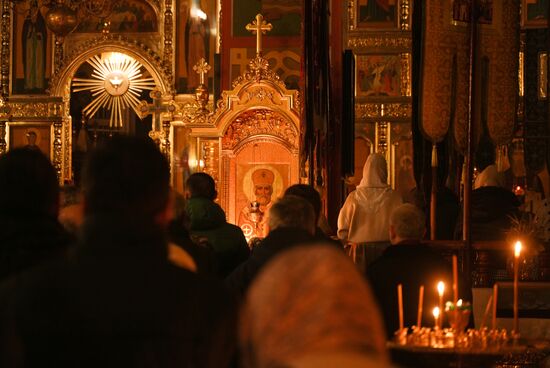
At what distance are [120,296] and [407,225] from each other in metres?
3.14

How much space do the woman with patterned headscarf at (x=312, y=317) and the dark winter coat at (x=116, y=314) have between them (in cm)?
75

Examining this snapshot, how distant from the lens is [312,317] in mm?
1708

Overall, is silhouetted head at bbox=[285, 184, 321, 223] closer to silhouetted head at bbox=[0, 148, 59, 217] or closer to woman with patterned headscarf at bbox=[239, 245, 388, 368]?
silhouetted head at bbox=[0, 148, 59, 217]

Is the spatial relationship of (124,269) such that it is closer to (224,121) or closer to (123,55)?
(224,121)

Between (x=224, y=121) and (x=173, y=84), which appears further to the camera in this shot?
(x=173, y=84)

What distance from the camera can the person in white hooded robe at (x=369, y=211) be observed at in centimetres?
888

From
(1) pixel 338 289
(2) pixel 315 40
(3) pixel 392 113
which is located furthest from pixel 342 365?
(3) pixel 392 113

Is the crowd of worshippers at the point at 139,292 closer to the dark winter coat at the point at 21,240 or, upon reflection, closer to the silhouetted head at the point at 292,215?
the dark winter coat at the point at 21,240

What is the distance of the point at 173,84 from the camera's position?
63.6 ft

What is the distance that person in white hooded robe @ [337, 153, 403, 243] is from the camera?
29.1 ft

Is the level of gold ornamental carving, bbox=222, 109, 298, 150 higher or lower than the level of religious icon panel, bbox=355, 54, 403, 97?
lower

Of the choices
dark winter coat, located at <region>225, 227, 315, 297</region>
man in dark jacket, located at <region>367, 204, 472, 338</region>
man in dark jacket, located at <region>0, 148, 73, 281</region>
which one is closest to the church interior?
man in dark jacket, located at <region>367, 204, 472, 338</region>

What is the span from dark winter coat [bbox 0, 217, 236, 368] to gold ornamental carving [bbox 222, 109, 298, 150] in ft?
49.2

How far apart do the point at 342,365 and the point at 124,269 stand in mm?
1025
